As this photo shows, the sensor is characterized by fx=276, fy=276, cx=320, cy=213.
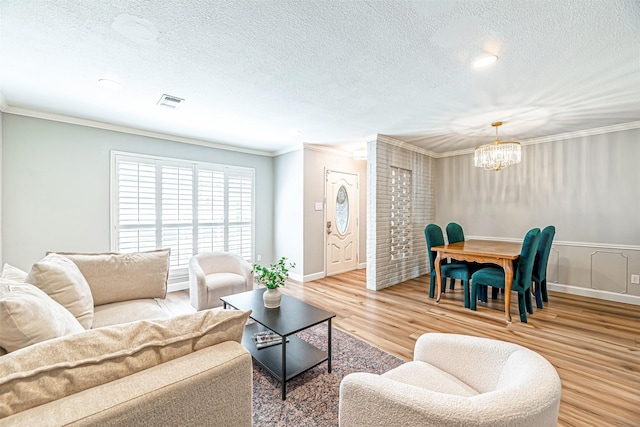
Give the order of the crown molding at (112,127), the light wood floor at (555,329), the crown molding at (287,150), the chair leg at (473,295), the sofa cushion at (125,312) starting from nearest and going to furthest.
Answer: the light wood floor at (555,329), the sofa cushion at (125,312), the crown molding at (112,127), the chair leg at (473,295), the crown molding at (287,150)

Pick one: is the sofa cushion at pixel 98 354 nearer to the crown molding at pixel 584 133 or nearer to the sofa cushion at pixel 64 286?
the sofa cushion at pixel 64 286

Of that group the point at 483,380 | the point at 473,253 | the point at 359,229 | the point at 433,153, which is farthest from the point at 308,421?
the point at 433,153

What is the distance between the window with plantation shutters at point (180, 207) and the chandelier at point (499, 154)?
3.83 meters

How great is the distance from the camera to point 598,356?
242 centimetres

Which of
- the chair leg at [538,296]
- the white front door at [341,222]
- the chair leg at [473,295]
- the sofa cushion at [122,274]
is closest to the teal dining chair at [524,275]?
the chair leg at [473,295]

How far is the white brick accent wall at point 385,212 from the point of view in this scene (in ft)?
14.6

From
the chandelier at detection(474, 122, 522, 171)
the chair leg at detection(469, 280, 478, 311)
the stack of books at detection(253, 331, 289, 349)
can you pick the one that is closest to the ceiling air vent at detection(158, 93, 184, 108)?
the stack of books at detection(253, 331, 289, 349)

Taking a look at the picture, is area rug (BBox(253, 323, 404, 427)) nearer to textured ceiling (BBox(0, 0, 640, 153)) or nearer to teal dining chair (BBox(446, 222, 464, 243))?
textured ceiling (BBox(0, 0, 640, 153))

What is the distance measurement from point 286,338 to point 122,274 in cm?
152

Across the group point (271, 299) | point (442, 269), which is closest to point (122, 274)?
point (271, 299)

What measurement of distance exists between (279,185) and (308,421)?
4.22 meters

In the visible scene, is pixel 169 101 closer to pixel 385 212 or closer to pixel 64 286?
pixel 64 286

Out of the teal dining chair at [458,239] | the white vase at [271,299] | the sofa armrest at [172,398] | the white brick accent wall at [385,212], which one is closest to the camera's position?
the sofa armrest at [172,398]

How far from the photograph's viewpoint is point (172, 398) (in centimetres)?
85
